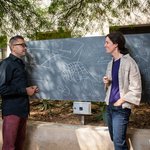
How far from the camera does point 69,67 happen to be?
17.6 feet

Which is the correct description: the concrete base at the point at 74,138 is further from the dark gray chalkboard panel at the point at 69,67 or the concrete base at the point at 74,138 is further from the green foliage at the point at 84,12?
the green foliage at the point at 84,12

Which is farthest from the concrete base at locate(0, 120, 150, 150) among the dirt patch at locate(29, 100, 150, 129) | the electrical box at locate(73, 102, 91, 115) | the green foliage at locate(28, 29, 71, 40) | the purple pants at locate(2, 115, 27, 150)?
the green foliage at locate(28, 29, 71, 40)

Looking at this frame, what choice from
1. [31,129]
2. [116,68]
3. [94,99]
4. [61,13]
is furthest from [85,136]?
[61,13]

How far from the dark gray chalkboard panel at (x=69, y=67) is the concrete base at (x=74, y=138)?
48 centimetres

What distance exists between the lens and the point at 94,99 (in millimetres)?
5164

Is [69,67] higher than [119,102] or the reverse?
higher

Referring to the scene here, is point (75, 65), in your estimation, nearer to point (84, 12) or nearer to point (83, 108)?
point (83, 108)

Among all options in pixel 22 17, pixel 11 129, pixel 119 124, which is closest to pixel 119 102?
pixel 119 124

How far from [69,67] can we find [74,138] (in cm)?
104

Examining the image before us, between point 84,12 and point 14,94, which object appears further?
point 84,12

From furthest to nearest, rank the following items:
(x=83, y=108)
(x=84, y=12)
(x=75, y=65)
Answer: (x=84, y=12) → (x=75, y=65) → (x=83, y=108)

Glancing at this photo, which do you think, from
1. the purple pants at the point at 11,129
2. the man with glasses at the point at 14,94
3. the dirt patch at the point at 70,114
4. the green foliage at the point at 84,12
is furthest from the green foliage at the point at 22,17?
the purple pants at the point at 11,129

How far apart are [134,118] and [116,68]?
8.63ft

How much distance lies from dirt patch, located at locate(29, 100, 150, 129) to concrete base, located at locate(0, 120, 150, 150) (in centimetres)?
75
